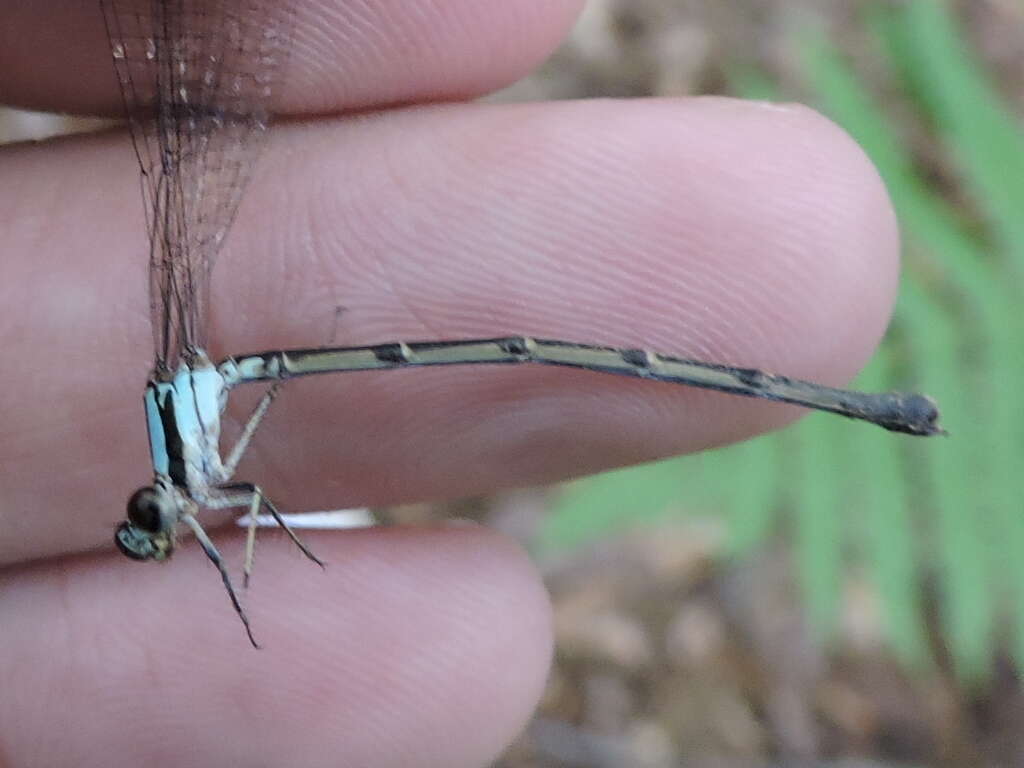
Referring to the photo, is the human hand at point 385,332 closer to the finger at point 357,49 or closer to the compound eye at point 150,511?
the finger at point 357,49

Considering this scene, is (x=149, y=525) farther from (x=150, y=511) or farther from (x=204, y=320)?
(x=204, y=320)

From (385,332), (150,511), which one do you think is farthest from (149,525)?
(385,332)

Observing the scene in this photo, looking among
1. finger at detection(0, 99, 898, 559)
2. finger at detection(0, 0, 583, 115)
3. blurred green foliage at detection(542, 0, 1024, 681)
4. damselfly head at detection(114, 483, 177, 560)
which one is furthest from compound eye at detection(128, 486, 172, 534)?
blurred green foliage at detection(542, 0, 1024, 681)

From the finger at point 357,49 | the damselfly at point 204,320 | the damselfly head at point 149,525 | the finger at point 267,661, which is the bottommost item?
the finger at point 267,661

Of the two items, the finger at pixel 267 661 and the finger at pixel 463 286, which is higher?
the finger at pixel 463 286

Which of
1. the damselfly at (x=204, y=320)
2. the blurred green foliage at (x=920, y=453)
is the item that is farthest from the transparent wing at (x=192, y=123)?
the blurred green foliage at (x=920, y=453)

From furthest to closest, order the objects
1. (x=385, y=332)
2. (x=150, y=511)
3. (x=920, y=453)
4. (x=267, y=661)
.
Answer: (x=920, y=453) < (x=267, y=661) < (x=385, y=332) < (x=150, y=511)

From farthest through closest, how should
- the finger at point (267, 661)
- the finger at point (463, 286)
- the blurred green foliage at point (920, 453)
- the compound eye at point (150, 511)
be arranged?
the blurred green foliage at point (920, 453)
the finger at point (267, 661)
the compound eye at point (150, 511)
the finger at point (463, 286)

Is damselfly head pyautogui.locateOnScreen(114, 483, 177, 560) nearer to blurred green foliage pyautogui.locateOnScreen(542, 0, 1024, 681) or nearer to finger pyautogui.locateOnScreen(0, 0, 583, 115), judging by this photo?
finger pyautogui.locateOnScreen(0, 0, 583, 115)
